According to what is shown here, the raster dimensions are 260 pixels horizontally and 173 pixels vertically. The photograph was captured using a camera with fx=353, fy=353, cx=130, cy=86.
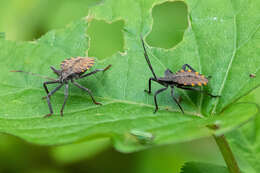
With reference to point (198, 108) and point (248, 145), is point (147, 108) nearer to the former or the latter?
point (198, 108)

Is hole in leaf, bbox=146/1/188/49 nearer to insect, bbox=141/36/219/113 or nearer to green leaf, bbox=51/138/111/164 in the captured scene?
insect, bbox=141/36/219/113

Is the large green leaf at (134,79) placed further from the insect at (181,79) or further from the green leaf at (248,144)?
the green leaf at (248,144)

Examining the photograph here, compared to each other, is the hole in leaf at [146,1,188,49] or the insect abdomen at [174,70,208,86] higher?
the hole in leaf at [146,1,188,49]

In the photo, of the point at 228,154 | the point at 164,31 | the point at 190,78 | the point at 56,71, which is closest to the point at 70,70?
the point at 56,71

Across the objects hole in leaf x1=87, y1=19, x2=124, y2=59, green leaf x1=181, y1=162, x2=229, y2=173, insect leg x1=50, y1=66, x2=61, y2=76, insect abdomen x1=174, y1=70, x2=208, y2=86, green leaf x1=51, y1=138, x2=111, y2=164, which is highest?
hole in leaf x1=87, y1=19, x2=124, y2=59

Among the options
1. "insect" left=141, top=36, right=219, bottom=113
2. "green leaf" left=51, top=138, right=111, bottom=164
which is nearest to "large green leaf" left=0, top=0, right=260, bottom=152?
"insect" left=141, top=36, right=219, bottom=113

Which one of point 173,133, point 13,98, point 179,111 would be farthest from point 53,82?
point 173,133

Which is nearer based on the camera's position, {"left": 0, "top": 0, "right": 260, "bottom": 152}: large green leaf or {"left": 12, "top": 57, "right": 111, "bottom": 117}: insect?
{"left": 0, "top": 0, "right": 260, "bottom": 152}: large green leaf

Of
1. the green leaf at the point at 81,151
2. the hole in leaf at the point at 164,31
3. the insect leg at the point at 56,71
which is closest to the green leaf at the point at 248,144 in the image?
the hole in leaf at the point at 164,31
